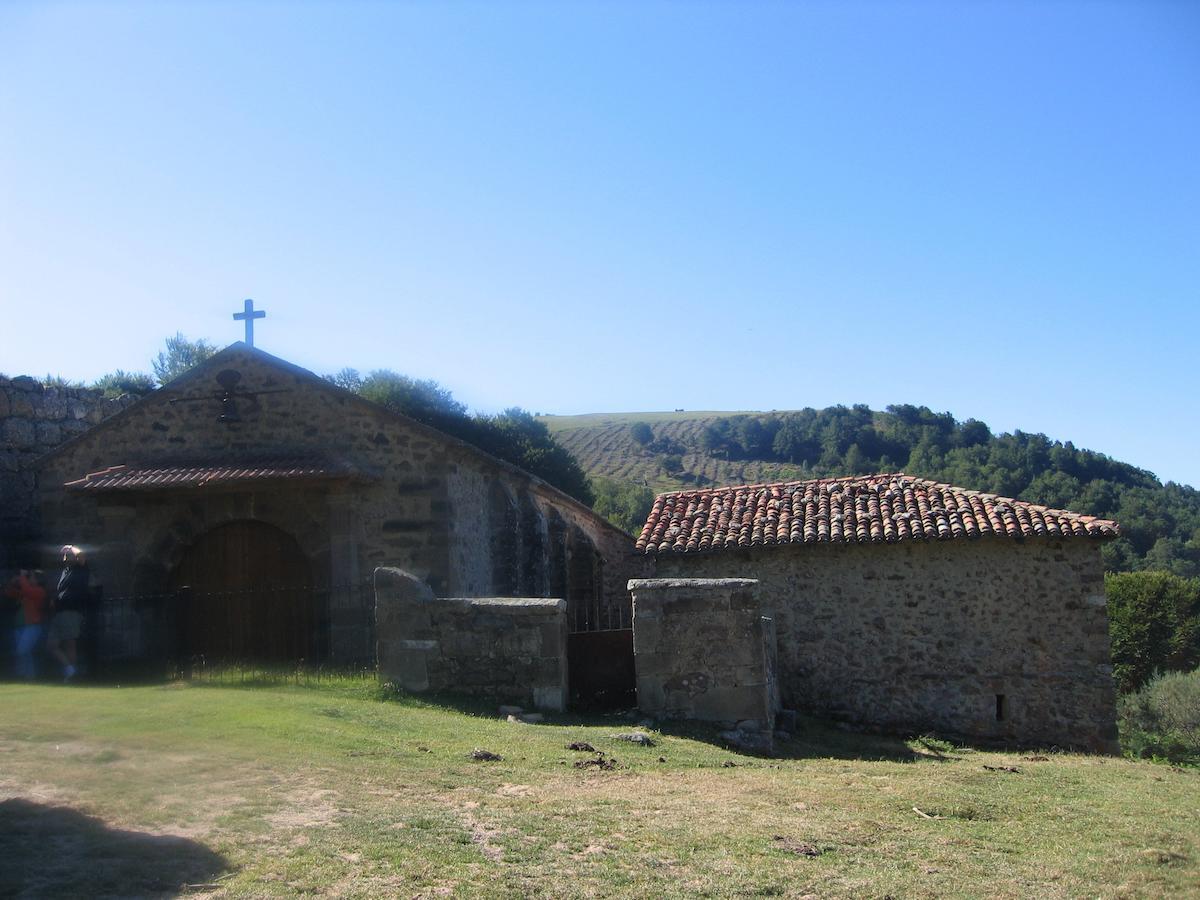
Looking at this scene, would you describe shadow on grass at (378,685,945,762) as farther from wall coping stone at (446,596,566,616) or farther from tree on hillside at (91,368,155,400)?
tree on hillside at (91,368,155,400)

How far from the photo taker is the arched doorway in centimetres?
1500

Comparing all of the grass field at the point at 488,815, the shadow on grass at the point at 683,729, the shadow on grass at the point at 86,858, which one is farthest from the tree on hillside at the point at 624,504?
the shadow on grass at the point at 86,858

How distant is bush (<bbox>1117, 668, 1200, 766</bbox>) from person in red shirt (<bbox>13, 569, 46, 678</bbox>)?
21.5 metres

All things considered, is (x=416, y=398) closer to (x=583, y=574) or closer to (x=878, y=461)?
(x=583, y=574)

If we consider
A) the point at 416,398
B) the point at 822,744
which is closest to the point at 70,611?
the point at 822,744

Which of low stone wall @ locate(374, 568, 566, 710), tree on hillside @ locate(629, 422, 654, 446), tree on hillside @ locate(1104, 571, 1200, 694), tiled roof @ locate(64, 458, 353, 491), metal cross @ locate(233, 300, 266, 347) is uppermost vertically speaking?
tree on hillside @ locate(629, 422, 654, 446)

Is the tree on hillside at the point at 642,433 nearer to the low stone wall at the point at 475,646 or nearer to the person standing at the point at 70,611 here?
the person standing at the point at 70,611

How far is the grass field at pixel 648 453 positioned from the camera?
194ft

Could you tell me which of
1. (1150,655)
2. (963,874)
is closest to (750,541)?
(963,874)

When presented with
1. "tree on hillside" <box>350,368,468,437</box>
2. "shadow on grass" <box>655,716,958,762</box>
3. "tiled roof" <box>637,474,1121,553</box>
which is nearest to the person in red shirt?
"shadow on grass" <box>655,716,958,762</box>

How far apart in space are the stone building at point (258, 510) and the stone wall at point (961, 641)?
11.0ft

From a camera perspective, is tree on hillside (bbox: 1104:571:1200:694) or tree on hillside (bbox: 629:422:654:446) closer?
tree on hillside (bbox: 1104:571:1200:694)

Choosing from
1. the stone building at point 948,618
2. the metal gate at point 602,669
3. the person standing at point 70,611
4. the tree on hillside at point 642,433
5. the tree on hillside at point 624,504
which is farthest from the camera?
the tree on hillside at point 642,433

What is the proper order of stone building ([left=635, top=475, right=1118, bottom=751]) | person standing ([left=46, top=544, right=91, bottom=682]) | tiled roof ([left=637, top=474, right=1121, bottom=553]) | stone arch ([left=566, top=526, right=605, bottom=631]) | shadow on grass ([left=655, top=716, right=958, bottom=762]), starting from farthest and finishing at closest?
stone arch ([left=566, top=526, right=605, bottom=631]), tiled roof ([left=637, top=474, right=1121, bottom=553]), stone building ([left=635, top=475, right=1118, bottom=751]), person standing ([left=46, top=544, right=91, bottom=682]), shadow on grass ([left=655, top=716, right=958, bottom=762])
